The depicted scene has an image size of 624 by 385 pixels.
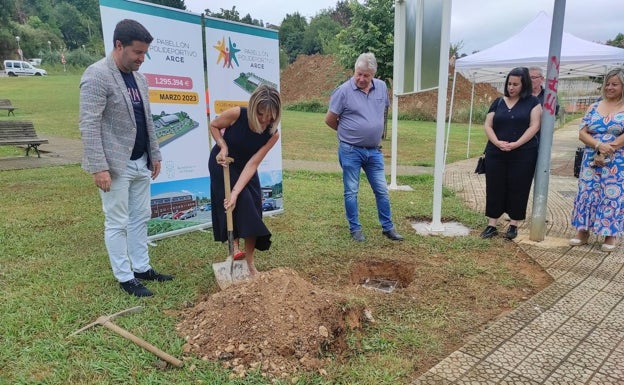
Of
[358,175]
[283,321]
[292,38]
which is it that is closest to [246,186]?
[283,321]

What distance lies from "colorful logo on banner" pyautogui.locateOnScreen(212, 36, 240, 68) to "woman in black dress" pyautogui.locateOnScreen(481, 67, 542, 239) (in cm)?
297

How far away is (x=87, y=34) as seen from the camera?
77.9m

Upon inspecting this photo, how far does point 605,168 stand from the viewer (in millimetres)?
4301

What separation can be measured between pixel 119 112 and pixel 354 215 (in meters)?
2.67

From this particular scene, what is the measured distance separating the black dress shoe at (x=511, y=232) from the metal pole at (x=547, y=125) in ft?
0.53

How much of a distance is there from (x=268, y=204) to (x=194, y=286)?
2227 mm

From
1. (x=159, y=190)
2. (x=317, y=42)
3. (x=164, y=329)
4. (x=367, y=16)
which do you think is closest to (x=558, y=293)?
(x=164, y=329)

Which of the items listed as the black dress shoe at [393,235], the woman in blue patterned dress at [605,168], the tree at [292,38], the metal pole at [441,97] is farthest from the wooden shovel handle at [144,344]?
the tree at [292,38]

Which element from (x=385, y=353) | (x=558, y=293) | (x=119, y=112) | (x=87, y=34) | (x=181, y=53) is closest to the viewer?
(x=385, y=353)

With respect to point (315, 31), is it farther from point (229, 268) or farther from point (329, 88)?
point (229, 268)

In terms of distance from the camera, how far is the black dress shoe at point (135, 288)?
3.26 m

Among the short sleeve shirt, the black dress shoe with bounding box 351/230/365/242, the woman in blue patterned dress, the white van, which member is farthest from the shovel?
the white van

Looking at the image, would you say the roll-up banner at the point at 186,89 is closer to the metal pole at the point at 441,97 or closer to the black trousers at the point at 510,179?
the metal pole at the point at 441,97

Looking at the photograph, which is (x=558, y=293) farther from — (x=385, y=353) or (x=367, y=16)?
(x=367, y=16)
